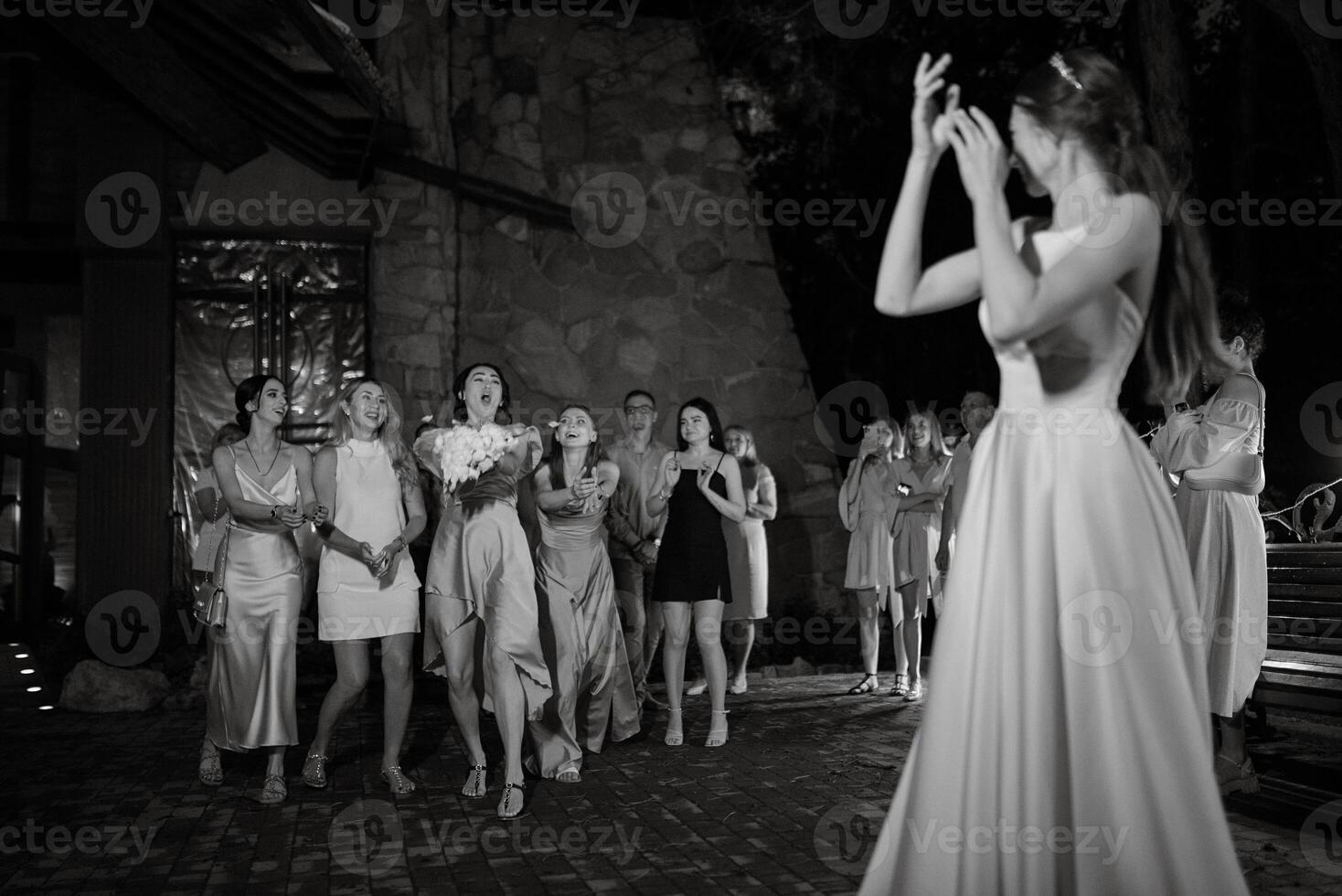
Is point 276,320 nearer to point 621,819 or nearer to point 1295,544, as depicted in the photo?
point 621,819

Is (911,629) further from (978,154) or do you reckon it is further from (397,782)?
(978,154)

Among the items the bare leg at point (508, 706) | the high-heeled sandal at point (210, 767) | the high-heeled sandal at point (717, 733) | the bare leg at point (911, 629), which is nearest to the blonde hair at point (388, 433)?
the bare leg at point (508, 706)

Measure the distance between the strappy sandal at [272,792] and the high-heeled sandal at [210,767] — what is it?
467 mm

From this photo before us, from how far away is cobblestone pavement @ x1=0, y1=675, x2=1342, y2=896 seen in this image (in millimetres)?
4590

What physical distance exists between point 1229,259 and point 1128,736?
16.8m

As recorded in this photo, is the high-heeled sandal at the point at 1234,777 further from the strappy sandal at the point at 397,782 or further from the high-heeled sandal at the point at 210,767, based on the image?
the high-heeled sandal at the point at 210,767

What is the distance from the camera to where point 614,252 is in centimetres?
1221

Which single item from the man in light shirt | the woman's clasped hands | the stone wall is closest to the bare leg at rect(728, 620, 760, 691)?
the stone wall

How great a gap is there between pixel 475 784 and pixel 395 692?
634 millimetres

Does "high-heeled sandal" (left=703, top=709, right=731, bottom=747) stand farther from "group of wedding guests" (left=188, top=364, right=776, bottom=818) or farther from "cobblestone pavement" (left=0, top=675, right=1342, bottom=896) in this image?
"group of wedding guests" (left=188, top=364, right=776, bottom=818)

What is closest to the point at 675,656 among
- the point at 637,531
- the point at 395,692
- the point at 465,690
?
the point at 637,531

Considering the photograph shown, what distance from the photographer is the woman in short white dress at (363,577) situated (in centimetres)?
620

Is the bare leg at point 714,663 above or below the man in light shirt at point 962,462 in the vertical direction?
below

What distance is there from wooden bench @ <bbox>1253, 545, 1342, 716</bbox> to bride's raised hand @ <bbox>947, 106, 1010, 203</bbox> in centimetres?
423
